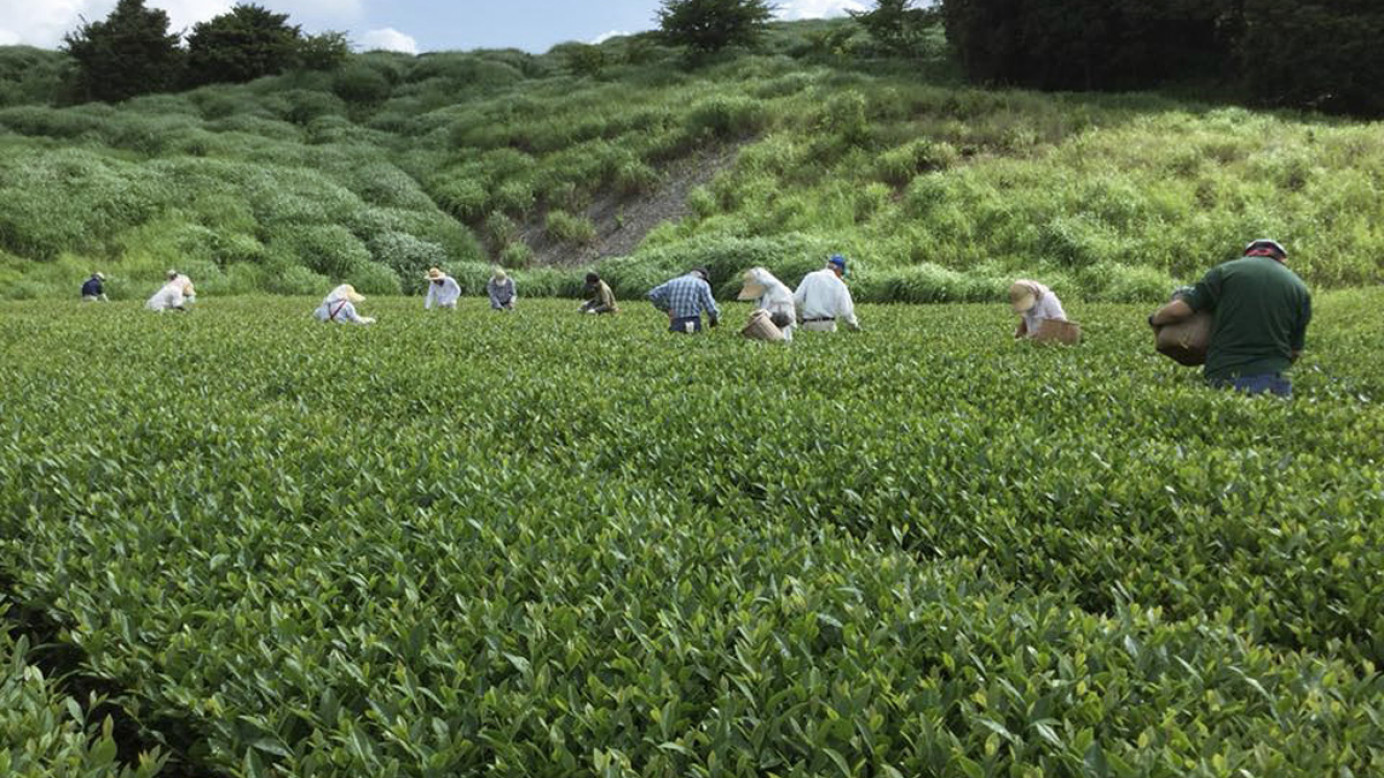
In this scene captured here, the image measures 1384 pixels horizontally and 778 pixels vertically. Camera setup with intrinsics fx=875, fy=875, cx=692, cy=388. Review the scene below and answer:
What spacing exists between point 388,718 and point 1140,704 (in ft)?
7.74

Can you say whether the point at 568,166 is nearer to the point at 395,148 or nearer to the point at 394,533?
the point at 395,148

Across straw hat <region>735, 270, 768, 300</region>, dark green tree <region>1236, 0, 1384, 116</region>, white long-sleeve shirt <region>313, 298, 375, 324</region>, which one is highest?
dark green tree <region>1236, 0, 1384, 116</region>

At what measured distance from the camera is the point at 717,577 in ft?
12.1

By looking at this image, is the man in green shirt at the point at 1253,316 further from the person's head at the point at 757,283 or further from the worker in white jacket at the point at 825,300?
the person's head at the point at 757,283

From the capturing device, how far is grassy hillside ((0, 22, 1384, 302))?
2548 cm

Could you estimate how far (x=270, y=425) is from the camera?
6719mm

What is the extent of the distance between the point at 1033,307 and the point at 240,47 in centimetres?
7060

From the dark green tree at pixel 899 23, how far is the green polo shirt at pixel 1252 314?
55317 mm

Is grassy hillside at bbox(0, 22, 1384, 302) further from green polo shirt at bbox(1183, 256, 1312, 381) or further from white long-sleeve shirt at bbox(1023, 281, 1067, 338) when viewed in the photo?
green polo shirt at bbox(1183, 256, 1312, 381)

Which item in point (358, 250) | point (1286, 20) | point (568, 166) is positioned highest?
point (1286, 20)

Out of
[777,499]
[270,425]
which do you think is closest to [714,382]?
[777,499]

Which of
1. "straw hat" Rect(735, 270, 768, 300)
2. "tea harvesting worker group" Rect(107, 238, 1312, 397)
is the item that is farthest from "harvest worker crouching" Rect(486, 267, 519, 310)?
"straw hat" Rect(735, 270, 768, 300)

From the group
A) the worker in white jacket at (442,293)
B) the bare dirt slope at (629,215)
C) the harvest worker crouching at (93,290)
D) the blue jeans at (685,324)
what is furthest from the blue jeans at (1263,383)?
the harvest worker crouching at (93,290)

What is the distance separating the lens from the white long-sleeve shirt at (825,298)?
13.3 meters
